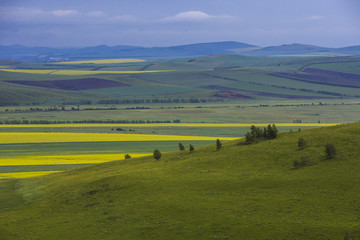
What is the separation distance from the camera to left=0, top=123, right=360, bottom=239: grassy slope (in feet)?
112

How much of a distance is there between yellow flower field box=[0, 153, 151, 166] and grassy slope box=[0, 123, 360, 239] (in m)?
25.2

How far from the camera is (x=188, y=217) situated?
37.3 meters

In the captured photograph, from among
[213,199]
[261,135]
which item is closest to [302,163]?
[213,199]

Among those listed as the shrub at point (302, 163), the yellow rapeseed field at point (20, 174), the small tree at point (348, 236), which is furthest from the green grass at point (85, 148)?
the small tree at point (348, 236)

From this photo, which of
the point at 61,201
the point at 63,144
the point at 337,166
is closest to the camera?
the point at 337,166

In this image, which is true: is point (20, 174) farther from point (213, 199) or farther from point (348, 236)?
point (348, 236)

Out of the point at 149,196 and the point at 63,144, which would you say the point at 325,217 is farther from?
the point at 63,144

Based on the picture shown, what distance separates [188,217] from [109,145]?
6819 centimetres

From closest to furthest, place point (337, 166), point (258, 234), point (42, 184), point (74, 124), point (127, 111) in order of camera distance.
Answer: point (258, 234), point (337, 166), point (42, 184), point (74, 124), point (127, 111)

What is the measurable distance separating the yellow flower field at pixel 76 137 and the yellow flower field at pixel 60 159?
21.2 m

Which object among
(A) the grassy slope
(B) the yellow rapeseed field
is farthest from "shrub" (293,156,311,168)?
(B) the yellow rapeseed field

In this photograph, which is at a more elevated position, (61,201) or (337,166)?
(337,166)

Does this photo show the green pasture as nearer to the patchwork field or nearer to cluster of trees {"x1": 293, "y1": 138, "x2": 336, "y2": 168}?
the patchwork field

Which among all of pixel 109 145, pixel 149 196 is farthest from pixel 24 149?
pixel 149 196
